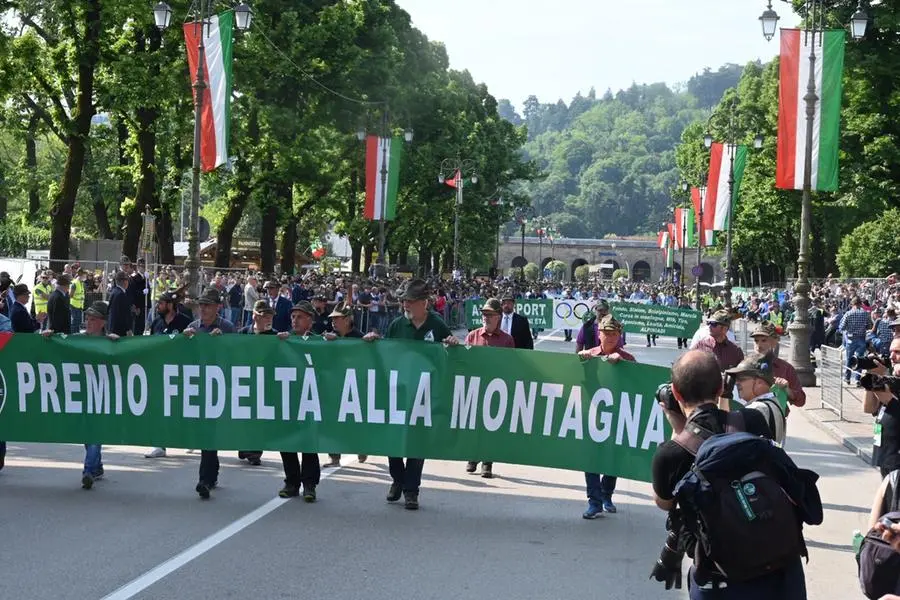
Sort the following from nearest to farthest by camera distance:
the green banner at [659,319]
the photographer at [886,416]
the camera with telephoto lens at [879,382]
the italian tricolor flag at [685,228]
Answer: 1. the camera with telephoto lens at [879,382]
2. the photographer at [886,416]
3. the green banner at [659,319]
4. the italian tricolor flag at [685,228]

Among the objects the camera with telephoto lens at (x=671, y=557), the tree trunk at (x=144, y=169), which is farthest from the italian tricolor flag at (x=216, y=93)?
the camera with telephoto lens at (x=671, y=557)

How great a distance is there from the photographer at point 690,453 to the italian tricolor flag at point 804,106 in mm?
19690

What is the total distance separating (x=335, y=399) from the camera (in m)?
10.8

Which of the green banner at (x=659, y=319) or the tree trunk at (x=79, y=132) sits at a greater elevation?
the tree trunk at (x=79, y=132)

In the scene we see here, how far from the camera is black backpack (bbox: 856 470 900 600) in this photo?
3.83m

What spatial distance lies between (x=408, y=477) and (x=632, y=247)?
173387mm

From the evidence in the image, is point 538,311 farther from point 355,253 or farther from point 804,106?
point 355,253

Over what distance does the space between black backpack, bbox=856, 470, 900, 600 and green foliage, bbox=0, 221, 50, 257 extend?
5063 centimetres

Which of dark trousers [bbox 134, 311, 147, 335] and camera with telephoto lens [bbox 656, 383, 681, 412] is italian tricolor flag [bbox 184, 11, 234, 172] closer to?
dark trousers [bbox 134, 311, 147, 335]

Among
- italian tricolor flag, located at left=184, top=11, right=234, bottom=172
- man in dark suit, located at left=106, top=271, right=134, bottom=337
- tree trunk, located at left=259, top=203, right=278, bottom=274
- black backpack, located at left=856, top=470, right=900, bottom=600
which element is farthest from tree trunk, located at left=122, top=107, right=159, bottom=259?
black backpack, located at left=856, top=470, right=900, bottom=600

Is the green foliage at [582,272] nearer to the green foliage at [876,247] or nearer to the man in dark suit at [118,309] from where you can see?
the green foliage at [876,247]

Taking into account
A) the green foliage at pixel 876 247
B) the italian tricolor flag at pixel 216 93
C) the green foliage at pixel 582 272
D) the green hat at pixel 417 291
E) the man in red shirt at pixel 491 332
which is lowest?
the green foliage at pixel 582 272

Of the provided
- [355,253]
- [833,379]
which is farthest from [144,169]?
[355,253]

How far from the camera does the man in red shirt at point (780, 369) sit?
9.59 meters
